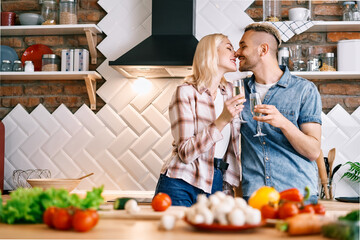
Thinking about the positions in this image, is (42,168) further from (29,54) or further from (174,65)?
(174,65)

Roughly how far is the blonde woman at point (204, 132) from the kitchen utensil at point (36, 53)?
1649mm

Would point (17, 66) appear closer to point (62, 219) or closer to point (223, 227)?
point (62, 219)

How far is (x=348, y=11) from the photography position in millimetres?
3205

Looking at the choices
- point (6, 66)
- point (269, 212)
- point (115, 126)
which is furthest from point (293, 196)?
point (6, 66)

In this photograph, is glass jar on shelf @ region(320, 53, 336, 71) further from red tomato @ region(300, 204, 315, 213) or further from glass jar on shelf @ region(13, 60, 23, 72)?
glass jar on shelf @ region(13, 60, 23, 72)

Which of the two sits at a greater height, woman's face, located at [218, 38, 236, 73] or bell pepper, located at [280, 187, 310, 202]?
woman's face, located at [218, 38, 236, 73]

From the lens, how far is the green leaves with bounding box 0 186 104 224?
1267 mm

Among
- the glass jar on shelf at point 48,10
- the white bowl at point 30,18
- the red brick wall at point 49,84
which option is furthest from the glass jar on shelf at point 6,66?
the glass jar on shelf at point 48,10

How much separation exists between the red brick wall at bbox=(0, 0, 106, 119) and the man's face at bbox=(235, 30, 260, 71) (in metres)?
1.41

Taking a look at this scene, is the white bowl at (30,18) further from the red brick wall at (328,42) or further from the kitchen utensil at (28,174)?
the red brick wall at (328,42)

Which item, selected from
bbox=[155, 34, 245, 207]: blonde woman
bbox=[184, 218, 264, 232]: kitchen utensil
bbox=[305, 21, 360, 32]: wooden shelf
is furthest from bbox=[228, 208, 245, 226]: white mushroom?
bbox=[305, 21, 360, 32]: wooden shelf

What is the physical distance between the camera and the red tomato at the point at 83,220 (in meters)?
1.16

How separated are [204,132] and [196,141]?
55 mm

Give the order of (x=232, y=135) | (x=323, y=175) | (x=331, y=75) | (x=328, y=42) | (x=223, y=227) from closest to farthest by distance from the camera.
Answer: (x=223, y=227) < (x=232, y=135) < (x=323, y=175) < (x=331, y=75) < (x=328, y=42)
